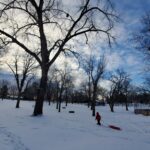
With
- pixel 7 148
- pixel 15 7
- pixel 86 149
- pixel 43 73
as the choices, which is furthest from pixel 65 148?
pixel 15 7

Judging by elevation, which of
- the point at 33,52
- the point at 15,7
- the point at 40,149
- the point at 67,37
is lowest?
the point at 40,149

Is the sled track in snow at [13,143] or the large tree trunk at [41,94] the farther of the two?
the large tree trunk at [41,94]

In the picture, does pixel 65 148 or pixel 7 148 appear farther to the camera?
pixel 65 148

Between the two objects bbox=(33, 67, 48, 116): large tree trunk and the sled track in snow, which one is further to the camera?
bbox=(33, 67, 48, 116): large tree trunk

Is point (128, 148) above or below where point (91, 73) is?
below

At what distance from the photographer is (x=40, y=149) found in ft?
34.9

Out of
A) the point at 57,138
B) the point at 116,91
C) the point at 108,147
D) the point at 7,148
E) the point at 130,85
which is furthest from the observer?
the point at 130,85

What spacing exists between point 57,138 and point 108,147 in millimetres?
2650

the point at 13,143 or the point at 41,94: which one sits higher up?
the point at 41,94

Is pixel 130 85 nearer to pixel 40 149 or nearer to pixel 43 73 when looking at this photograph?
pixel 43 73

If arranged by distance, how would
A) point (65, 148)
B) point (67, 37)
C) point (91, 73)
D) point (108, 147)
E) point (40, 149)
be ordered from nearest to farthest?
point (40, 149) → point (65, 148) → point (108, 147) → point (67, 37) → point (91, 73)

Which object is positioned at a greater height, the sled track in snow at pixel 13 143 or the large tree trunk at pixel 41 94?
the large tree trunk at pixel 41 94

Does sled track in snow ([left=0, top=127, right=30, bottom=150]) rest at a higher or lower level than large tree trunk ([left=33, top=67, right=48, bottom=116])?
lower

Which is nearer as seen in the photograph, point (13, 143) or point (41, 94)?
point (13, 143)
